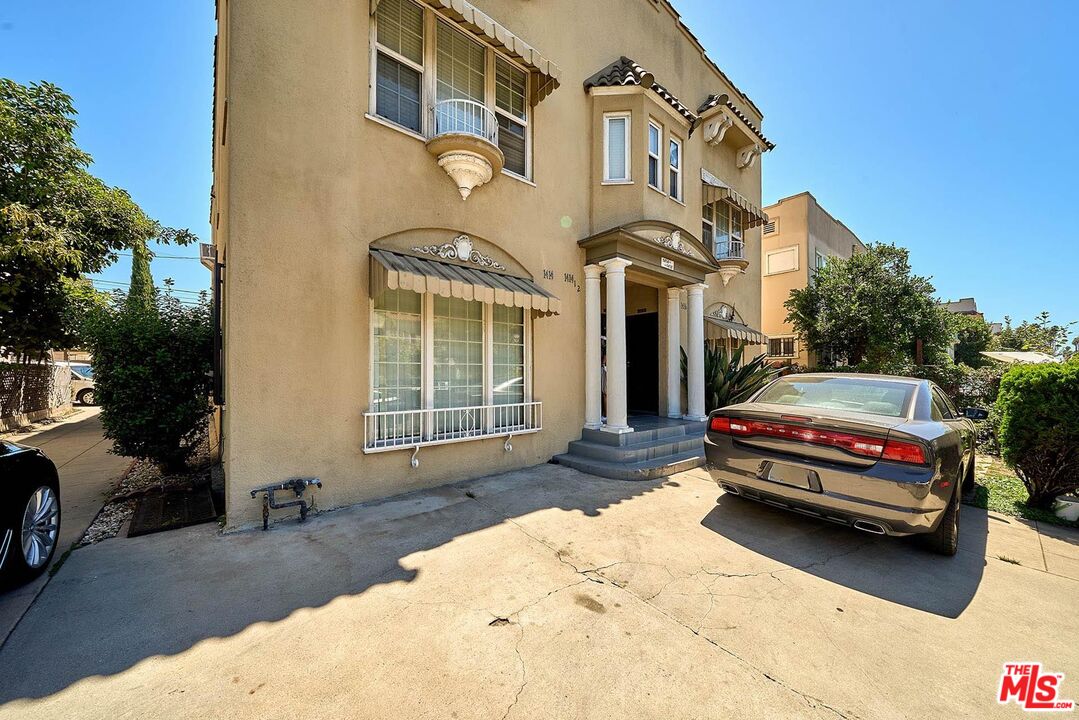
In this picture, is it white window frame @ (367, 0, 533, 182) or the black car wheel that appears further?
white window frame @ (367, 0, 533, 182)

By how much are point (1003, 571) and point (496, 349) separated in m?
6.18

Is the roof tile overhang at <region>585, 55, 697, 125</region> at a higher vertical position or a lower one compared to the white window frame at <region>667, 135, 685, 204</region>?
higher

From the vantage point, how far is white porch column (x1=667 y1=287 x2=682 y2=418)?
9.59 metres

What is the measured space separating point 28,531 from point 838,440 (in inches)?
271

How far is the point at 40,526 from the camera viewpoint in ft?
11.5

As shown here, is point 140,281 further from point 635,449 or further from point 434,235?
point 635,449

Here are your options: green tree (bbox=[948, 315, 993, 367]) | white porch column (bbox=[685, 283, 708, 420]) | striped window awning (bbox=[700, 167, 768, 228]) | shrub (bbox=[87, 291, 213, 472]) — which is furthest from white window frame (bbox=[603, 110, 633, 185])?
green tree (bbox=[948, 315, 993, 367])

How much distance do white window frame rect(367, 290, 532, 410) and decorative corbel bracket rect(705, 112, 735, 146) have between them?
27.5ft

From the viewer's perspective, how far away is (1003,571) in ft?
12.1

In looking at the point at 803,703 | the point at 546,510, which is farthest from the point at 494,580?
the point at 803,703

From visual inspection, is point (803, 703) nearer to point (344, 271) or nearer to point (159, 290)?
point (344, 271)

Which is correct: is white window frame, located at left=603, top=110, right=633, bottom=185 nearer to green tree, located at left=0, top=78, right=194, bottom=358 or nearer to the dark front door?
the dark front door

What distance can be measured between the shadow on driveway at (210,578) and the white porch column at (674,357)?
4626mm

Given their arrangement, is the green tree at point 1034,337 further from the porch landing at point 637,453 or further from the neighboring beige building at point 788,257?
the porch landing at point 637,453
